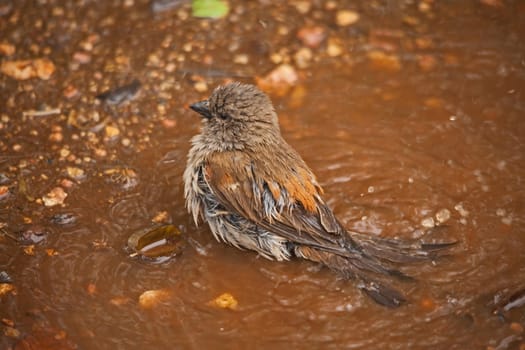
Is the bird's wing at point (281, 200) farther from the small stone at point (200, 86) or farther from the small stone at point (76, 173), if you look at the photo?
the small stone at point (200, 86)

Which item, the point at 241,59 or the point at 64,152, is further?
the point at 241,59

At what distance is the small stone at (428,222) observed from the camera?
605cm

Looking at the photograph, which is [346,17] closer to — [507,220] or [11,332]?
[507,220]

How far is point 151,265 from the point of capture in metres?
5.86

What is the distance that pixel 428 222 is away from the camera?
6078 mm

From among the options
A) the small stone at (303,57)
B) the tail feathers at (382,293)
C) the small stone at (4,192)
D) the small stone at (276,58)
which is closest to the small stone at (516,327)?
the tail feathers at (382,293)

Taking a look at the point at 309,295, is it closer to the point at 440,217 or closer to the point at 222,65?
the point at 440,217

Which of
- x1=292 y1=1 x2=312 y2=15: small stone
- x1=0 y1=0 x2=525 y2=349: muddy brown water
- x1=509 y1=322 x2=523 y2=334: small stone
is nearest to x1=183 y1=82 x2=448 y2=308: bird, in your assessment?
x1=0 y1=0 x2=525 y2=349: muddy brown water

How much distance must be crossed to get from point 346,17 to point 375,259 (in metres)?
3.50

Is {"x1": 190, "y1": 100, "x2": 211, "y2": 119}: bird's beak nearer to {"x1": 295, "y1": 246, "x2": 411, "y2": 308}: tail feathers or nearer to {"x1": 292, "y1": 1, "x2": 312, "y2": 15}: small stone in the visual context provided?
{"x1": 295, "y1": 246, "x2": 411, "y2": 308}: tail feathers

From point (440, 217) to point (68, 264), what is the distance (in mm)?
3085

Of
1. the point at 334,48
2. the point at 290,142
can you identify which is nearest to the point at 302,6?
the point at 334,48

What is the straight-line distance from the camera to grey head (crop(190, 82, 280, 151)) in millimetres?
6027

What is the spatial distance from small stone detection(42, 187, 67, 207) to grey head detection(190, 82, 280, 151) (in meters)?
1.34
